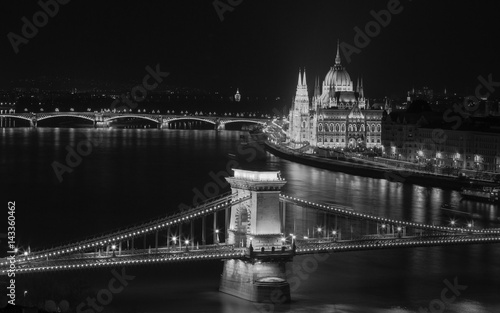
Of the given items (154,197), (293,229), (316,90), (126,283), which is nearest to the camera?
(126,283)

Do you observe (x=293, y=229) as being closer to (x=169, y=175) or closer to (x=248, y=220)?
(x=248, y=220)

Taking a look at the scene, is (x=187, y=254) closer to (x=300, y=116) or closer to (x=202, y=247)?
(x=202, y=247)

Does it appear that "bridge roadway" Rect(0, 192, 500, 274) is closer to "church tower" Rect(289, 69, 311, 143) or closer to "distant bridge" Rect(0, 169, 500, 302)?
"distant bridge" Rect(0, 169, 500, 302)

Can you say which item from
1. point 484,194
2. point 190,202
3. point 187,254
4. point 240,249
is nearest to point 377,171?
point 484,194

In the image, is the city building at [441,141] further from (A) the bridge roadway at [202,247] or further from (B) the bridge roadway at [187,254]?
(B) the bridge roadway at [187,254]


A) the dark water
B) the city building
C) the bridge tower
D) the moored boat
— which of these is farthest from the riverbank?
the bridge tower

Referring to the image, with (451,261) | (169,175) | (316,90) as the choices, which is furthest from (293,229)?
(316,90)

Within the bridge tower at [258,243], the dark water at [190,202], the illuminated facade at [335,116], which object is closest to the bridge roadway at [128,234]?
the bridge tower at [258,243]
